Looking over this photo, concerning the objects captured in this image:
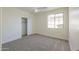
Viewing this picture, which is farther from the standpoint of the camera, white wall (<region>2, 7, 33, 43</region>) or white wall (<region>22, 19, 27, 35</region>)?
white wall (<region>22, 19, 27, 35</region>)

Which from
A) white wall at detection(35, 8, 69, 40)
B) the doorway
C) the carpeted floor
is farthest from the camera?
the doorway

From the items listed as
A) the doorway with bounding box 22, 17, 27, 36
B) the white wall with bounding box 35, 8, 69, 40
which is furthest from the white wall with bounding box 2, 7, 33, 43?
the white wall with bounding box 35, 8, 69, 40

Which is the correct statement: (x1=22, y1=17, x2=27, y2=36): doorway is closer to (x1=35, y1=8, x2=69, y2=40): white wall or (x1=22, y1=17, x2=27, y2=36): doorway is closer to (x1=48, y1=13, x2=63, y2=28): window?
(x1=35, y1=8, x2=69, y2=40): white wall

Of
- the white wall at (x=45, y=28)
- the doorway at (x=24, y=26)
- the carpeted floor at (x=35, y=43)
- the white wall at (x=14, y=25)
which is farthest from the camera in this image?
the doorway at (x=24, y=26)

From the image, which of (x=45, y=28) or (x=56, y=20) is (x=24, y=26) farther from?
(x=56, y=20)

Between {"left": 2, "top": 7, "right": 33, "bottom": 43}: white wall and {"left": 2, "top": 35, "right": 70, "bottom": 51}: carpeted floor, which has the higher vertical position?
{"left": 2, "top": 7, "right": 33, "bottom": 43}: white wall

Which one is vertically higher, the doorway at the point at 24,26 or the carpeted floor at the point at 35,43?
the doorway at the point at 24,26

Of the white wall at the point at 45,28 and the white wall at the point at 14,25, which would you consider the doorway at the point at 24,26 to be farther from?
the white wall at the point at 45,28

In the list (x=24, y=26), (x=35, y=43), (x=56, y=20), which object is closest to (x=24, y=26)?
(x=24, y=26)

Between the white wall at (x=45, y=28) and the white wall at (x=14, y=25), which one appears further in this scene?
the white wall at (x=14, y=25)

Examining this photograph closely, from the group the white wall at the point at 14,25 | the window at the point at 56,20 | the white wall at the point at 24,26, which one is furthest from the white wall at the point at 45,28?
the white wall at the point at 24,26

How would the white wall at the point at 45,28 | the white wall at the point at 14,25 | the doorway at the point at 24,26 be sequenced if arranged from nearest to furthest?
1. the white wall at the point at 45,28
2. the white wall at the point at 14,25
3. the doorway at the point at 24,26

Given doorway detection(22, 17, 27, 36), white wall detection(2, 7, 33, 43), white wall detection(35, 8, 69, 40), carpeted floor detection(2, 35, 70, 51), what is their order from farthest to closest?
doorway detection(22, 17, 27, 36), white wall detection(2, 7, 33, 43), carpeted floor detection(2, 35, 70, 51), white wall detection(35, 8, 69, 40)
